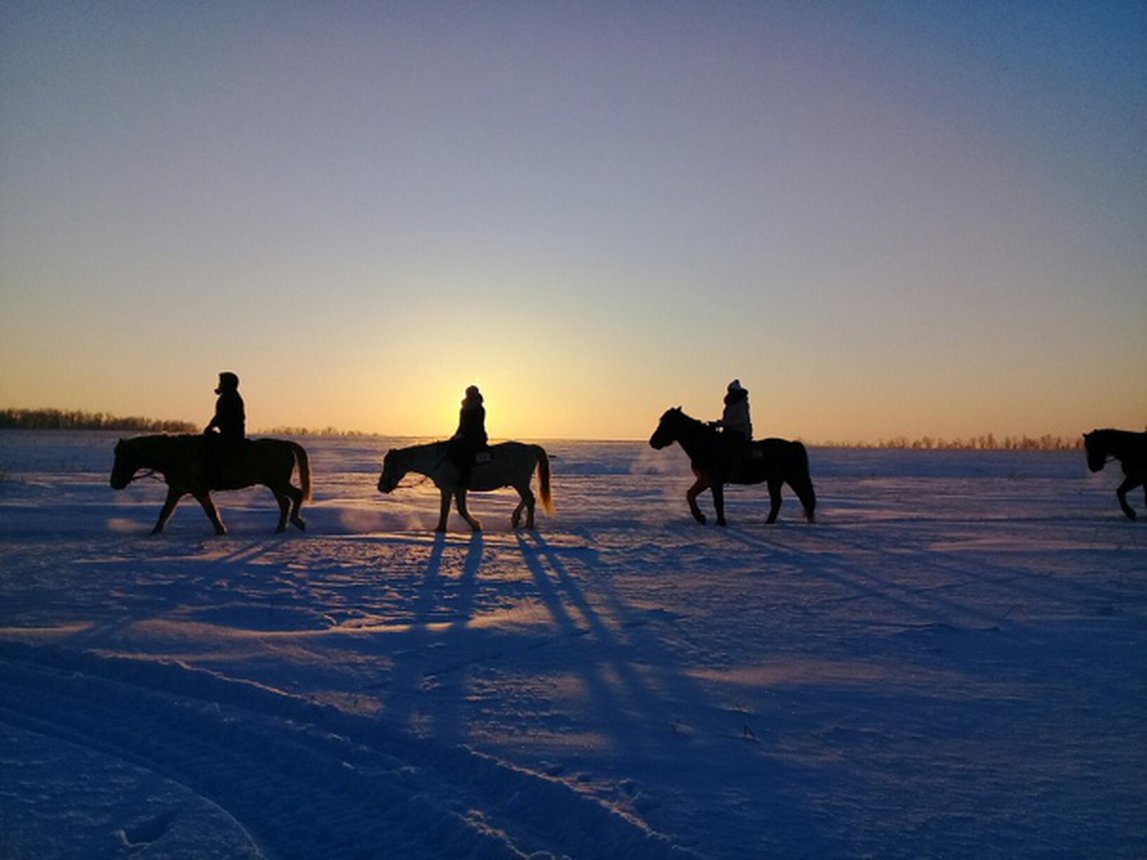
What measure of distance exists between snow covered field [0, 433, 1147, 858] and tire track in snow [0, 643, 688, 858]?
0.02m

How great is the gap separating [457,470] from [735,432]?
5161 millimetres

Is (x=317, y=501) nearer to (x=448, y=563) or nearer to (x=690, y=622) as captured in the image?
(x=448, y=563)

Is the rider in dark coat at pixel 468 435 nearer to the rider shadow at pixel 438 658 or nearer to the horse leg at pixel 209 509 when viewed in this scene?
the horse leg at pixel 209 509

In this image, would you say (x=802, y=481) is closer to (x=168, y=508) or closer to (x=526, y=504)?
(x=526, y=504)

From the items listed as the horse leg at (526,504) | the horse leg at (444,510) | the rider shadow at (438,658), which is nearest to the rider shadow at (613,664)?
the rider shadow at (438,658)

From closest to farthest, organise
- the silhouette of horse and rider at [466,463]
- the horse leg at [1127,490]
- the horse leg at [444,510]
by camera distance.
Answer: the horse leg at [444,510] < the silhouette of horse and rider at [466,463] < the horse leg at [1127,490]

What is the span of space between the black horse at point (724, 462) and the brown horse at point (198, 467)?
6847 mm

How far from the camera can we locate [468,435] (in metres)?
14.4

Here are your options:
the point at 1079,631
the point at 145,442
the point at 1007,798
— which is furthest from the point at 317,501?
the point at 1007,798

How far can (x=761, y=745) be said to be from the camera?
4293mm

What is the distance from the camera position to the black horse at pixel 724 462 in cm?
1548

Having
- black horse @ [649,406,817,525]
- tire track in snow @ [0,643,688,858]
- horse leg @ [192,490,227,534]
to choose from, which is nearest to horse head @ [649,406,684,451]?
black horse @ [649,406,817,525]

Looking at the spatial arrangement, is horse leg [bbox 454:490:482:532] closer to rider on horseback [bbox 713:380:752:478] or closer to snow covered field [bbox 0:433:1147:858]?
snow covered field [bbox 0:433:1147:858]

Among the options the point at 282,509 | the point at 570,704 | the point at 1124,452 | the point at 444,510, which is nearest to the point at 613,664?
the point at 570,704
